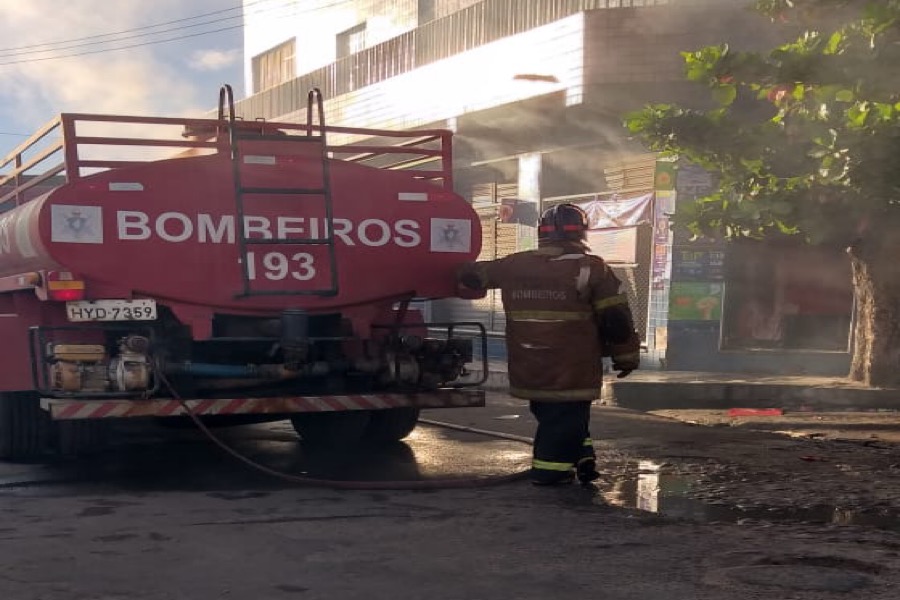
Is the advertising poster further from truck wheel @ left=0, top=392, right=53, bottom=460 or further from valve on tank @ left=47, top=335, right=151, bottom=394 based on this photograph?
valve on tank @ left=47, top=335, right=151, bottom=394

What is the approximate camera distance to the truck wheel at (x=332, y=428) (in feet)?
22.6

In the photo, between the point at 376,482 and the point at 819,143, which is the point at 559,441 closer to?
the point at 376,482

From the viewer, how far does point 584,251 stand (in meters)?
5.79

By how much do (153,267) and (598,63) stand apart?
8095mm

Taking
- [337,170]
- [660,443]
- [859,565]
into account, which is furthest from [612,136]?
[859,565]

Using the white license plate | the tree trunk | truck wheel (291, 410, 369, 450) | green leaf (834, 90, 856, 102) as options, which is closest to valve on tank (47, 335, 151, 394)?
the white license plate

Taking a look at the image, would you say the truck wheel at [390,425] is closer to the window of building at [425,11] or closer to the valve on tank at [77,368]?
the valve on tank at [77,368]

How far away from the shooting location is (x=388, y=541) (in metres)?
4.39

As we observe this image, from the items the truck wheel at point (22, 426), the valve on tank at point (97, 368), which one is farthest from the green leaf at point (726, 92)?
the truck wheel at point (22, 426)

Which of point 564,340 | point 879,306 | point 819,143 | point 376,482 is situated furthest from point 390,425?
point 879,306

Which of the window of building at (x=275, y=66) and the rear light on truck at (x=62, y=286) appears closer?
the rear light on truck at (x=62, y=286)

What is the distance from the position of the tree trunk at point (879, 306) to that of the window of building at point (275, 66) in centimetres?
1508

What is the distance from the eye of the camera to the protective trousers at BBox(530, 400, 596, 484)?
221 inches

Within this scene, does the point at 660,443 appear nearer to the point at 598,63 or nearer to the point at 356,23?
the point at 598,63
